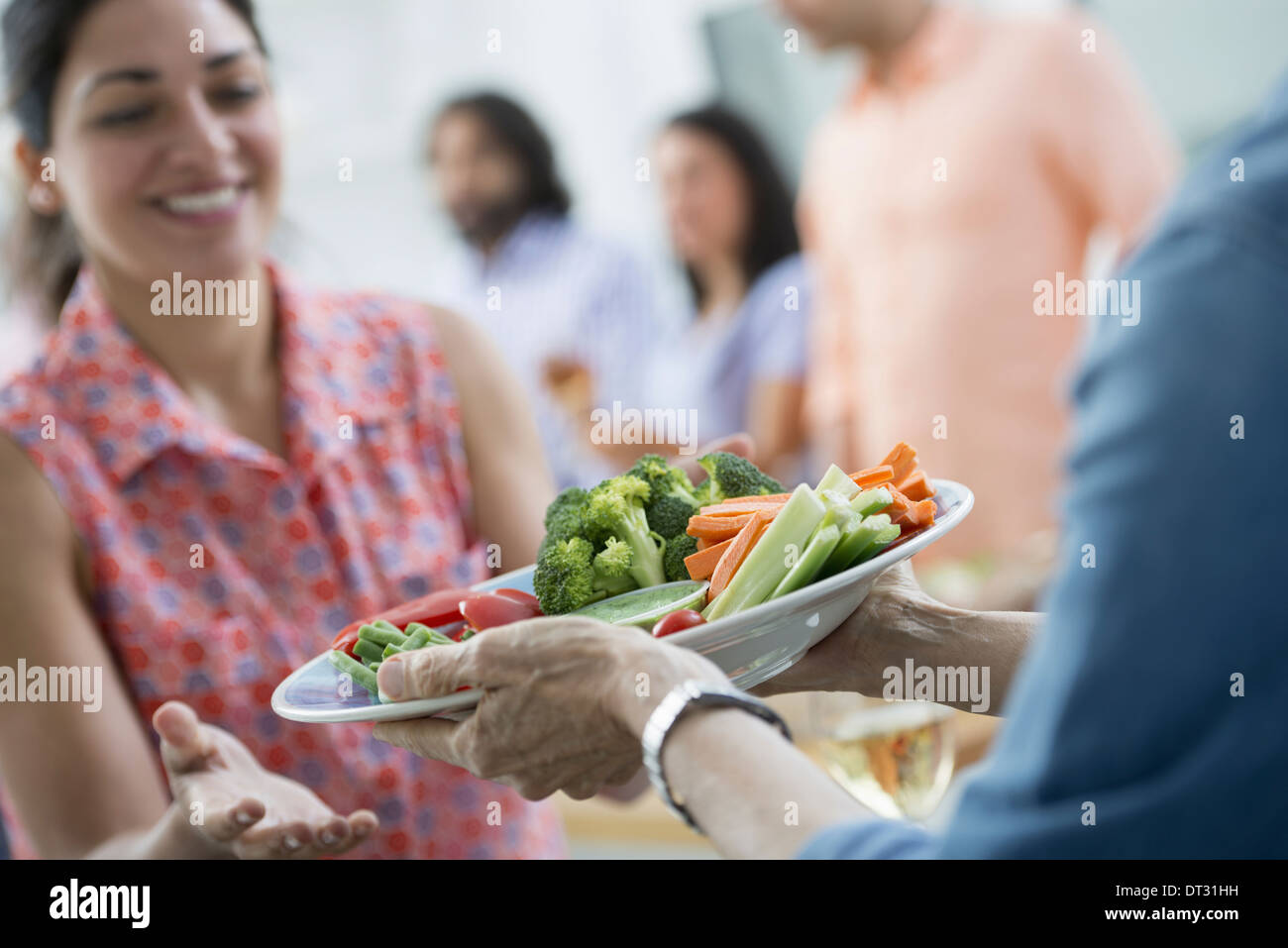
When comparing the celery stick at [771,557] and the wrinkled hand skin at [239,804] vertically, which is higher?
the celery stick at [771,557]

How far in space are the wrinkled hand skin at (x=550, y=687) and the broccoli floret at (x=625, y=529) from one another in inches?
6.9

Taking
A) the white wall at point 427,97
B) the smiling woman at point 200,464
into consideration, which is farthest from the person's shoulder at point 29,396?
the white wall at point 427,97

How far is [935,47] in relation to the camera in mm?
2775

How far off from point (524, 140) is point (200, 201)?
2.20 metres

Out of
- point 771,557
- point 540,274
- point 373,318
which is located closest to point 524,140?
point 540,274

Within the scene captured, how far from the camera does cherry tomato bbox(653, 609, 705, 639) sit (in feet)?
2.98

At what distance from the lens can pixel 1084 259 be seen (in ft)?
8.99

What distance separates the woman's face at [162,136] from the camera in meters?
1.44

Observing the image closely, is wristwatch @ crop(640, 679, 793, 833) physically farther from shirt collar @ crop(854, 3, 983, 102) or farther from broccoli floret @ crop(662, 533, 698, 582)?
shirt collar @ crop(854, 3, 983, 102)

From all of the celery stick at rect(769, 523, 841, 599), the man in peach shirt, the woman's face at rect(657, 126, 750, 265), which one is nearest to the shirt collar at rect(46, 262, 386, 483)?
the celery stick at rect(769, 523, 841, 599)

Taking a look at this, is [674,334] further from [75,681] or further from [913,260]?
[75,681]

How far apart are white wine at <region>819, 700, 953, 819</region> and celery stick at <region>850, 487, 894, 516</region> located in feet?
1.02

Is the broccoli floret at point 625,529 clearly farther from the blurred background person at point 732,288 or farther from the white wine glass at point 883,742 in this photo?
the blurred background person at point 732,288

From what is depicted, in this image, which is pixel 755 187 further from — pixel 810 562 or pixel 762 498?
pixel 810 562
